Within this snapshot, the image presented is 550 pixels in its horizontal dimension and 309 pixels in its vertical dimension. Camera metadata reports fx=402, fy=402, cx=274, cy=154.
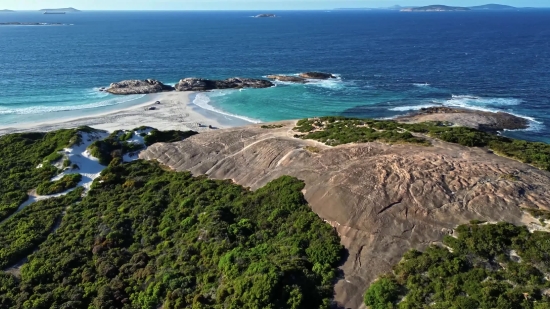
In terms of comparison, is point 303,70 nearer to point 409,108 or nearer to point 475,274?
point 409,108

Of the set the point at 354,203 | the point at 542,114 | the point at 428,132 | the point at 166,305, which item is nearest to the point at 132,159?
the point at 166,305

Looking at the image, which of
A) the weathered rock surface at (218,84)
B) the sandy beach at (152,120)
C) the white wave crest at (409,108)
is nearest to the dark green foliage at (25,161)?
the sandy beach at (152,120)

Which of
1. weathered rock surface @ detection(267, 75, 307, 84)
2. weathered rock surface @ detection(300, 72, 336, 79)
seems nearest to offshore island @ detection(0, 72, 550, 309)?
weathered rock surface @ detection(267, 75, 307, 84)

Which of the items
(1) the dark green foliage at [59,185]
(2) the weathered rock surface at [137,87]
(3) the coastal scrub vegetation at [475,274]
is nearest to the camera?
(3) the coastal scrub vegetation at [475,274]

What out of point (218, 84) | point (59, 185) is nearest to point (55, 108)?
point (218, 84)

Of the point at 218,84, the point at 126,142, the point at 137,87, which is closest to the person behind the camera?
the point at 126,142

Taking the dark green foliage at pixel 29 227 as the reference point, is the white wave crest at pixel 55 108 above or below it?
below

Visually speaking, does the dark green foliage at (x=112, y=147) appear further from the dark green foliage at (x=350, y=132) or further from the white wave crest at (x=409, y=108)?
the white wave crest at (x=409, y=108)

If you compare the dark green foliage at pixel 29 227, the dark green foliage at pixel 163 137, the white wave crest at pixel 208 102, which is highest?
the dark green foliage at pixel 163 137
